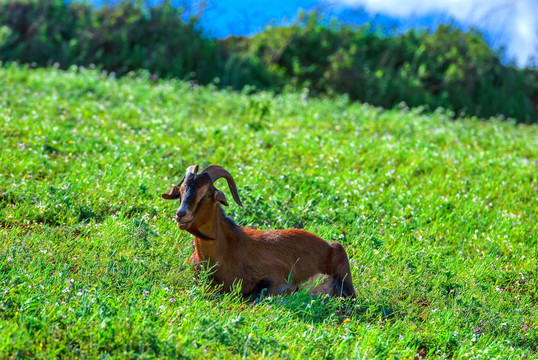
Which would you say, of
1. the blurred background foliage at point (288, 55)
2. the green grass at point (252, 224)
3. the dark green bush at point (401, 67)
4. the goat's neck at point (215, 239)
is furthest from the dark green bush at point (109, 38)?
the goat's neck at point (215, 239)

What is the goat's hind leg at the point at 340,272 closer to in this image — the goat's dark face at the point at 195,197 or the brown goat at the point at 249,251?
the brown goat at the point at 249,251

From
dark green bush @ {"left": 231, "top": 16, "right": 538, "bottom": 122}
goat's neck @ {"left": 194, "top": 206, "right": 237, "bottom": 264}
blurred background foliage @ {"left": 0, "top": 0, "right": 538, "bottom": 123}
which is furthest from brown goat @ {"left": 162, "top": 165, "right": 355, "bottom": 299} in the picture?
dark green bush @ {"left": 231, "top": 16, "right": 538, "bottom": 122}

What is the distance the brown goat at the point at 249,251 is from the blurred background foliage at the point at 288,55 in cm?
1076

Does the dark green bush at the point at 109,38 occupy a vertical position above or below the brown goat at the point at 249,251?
above

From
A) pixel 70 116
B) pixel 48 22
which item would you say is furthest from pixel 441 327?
pixel 48 22

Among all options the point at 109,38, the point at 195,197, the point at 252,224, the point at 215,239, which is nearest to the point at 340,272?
the point at 215,239

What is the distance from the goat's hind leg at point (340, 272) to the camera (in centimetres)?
630

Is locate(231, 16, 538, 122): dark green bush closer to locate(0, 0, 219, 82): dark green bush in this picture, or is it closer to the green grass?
locate(0, 0, 219, 82): dark green bush

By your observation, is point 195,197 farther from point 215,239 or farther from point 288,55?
point 288,55

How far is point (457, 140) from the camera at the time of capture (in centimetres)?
1341

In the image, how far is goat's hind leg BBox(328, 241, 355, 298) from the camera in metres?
6.30

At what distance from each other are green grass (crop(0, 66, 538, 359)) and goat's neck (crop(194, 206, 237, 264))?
10.8 inches

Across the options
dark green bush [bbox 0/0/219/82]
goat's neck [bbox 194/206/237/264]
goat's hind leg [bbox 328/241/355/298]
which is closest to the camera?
goat's neck [bbox 194/206/237/264]

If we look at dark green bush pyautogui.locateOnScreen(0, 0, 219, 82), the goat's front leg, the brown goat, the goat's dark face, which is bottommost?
the goat's front leg
